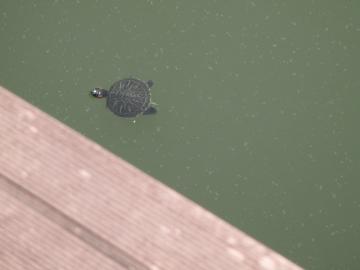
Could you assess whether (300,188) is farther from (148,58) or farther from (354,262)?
(148,58)

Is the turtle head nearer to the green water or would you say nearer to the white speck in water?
the green water

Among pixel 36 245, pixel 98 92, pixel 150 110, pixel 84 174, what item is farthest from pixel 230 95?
pixel 36 245

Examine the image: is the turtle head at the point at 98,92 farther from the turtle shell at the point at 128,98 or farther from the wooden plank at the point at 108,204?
the wooden plank at the point at 108,204

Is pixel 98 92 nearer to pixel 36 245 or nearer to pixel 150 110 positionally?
pixel 150 110

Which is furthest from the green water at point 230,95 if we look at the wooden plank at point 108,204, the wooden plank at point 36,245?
the wooden plank at point 36,245

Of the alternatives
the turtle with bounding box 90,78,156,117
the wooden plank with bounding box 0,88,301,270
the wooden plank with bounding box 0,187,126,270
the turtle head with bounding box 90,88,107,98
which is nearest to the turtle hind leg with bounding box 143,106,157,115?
the turtle with bounding box 90,78,156,117

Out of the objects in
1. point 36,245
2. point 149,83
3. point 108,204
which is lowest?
point 36,245

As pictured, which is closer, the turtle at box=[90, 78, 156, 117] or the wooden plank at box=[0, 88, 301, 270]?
the wooden plank at box=[0, 88, 301, 270]
